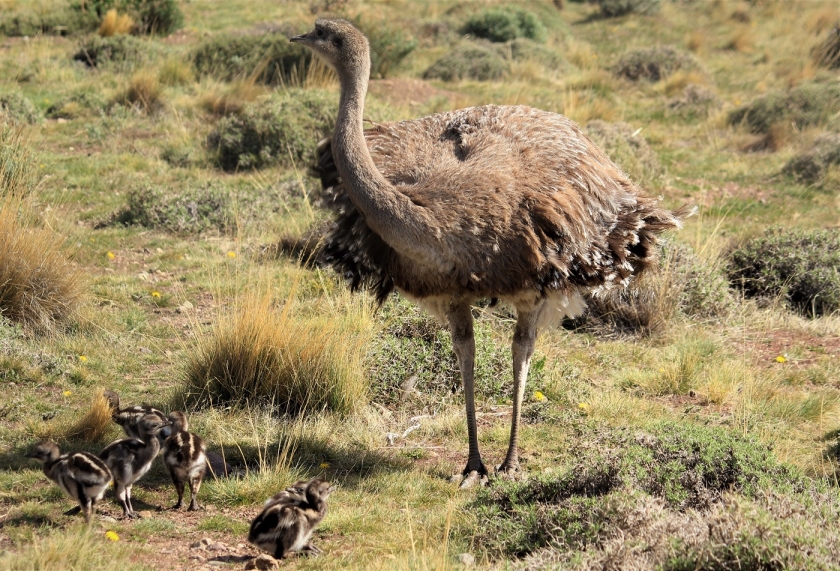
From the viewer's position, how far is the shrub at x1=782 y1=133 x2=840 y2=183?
13.3m

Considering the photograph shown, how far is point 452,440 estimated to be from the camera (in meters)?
6.98

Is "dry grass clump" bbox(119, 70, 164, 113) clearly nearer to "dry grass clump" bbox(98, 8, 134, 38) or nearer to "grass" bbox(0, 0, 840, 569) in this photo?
"grass" bbox(0, 0, 840, 569)

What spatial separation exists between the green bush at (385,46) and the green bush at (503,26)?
425 cm

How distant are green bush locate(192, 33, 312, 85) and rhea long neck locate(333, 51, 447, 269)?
9.61m

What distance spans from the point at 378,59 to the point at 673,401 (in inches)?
393

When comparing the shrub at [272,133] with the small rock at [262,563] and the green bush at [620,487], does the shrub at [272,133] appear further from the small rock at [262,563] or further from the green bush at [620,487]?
the small rock at [262,563]

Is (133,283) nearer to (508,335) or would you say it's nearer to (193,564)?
(508,335)

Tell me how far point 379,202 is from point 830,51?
52.9 ft

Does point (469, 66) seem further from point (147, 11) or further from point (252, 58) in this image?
point (147, 11)

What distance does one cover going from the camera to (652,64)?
19.4 metres

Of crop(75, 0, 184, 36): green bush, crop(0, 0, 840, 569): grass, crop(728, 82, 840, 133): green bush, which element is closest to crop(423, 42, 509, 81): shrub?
crop(0, 0, 840, 569): grass

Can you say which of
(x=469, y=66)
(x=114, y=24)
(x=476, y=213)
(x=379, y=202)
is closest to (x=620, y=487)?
(x=476, y=213)

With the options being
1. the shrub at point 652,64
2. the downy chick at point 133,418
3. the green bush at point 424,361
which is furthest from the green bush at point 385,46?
the downy chick at point 133,418

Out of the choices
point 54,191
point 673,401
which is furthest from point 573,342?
point 54,191
